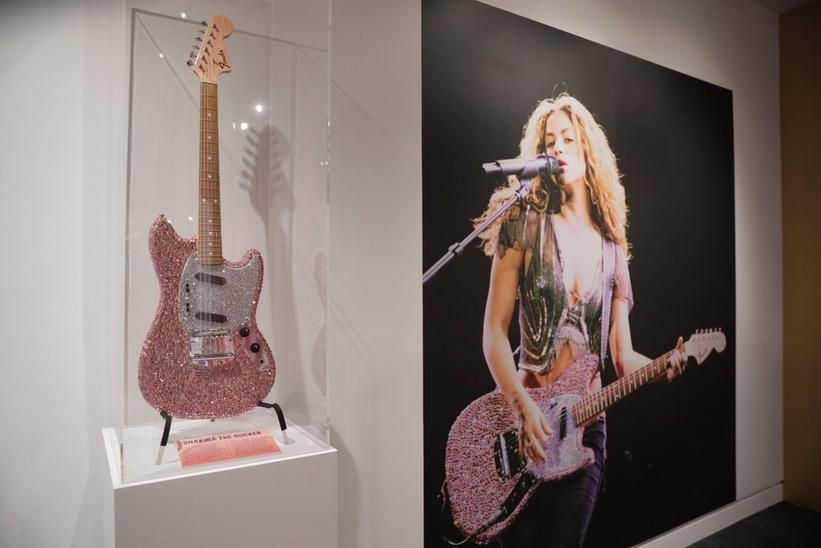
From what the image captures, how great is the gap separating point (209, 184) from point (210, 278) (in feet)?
0.71

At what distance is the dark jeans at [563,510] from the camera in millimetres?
2027

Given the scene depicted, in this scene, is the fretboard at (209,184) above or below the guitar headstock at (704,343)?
above

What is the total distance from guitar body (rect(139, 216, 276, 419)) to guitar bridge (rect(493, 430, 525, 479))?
0.98 m

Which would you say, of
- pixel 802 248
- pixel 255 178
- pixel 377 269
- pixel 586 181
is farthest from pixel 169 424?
pixel 802 248

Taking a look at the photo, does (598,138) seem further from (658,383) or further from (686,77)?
(658,383)

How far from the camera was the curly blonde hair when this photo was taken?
2.02 m

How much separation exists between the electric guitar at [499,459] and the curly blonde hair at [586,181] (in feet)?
1.96

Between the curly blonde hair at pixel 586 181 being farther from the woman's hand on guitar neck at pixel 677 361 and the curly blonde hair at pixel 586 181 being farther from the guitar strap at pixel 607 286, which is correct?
the woman's hand on guitar neck at pixel 677 361

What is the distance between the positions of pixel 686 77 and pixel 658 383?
1.50m

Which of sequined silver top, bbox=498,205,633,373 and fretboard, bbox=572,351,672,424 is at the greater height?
sequined silver top, bbox=498,205,633,373

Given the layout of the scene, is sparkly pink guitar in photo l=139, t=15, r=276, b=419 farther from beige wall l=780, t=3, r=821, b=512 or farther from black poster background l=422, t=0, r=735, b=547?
beige wall l=780, t=3, r=821, b=512

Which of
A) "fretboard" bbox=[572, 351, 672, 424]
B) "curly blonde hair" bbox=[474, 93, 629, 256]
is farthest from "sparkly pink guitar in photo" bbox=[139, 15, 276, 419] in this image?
"fretboard" bbox=[572, 351, 672, 424]

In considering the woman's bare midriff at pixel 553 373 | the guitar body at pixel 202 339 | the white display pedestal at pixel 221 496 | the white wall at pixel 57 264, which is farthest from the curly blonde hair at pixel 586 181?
the white wall at pixel 57 264
